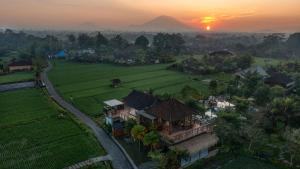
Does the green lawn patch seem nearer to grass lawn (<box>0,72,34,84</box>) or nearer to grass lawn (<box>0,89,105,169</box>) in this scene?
grass lawn (<box>0,89,105,169</box>)

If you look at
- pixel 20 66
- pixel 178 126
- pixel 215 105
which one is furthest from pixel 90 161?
pixel 20 66

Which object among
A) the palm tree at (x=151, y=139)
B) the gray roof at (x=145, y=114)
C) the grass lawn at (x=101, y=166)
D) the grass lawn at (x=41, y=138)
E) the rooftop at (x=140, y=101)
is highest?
the rooftop at (x=140, y=101)

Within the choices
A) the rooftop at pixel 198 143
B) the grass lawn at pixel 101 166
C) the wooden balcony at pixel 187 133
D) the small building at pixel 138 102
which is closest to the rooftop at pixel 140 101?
the small building at pixel 138 102

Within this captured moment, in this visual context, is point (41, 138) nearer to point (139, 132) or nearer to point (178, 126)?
point (139, 132)

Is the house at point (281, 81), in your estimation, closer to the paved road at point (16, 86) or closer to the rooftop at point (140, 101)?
the rooftop at point (140, 101)

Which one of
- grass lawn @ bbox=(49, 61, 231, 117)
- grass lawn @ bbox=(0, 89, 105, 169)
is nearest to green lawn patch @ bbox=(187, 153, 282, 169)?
grass lawn @ bbox=(0, 89, 105, 169)

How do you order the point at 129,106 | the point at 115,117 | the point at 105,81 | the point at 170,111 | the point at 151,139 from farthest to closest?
the point at 105,81, the point at 129,106, the point at 115,117, the point at 170,111, the point at 151,139

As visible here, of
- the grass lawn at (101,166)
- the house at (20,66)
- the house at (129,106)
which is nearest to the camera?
the grass lawn at (101,166)

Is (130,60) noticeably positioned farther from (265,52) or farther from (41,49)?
(265,52)
